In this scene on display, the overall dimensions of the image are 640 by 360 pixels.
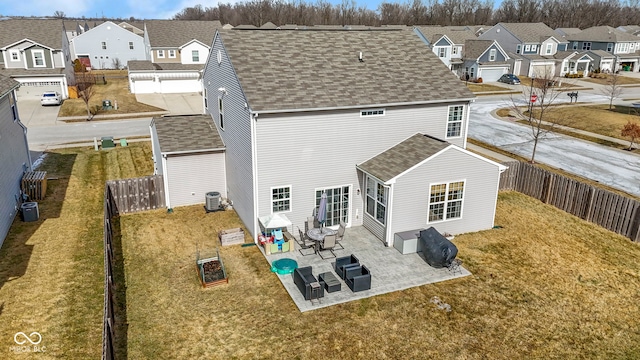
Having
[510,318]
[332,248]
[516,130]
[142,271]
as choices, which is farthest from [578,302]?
[516,130]

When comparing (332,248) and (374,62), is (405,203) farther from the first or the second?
(374,62)

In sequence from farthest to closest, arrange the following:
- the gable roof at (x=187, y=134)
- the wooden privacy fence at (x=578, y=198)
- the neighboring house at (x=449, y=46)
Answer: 1. the neighboring house at (x=449, y=46)
2. the gable roof at (x=187, y=134)
3. the wooden privacy fence at (x=578, y=198)

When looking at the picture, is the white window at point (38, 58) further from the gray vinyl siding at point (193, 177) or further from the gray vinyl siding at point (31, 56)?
the gray vinyl siding at point (193, 177)

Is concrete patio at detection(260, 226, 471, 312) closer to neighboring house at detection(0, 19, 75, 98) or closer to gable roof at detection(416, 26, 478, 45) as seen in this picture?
neighboring house at detection(0, 19, 75, 98)

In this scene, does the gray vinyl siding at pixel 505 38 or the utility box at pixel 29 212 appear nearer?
the utility box at pixel 29 212

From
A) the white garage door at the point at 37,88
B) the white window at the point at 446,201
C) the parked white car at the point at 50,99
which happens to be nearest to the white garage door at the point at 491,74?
the white window at the point at 446,201

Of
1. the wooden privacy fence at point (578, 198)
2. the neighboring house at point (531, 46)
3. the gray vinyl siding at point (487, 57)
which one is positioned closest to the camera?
the wooden privacy fence at point (578, 198)

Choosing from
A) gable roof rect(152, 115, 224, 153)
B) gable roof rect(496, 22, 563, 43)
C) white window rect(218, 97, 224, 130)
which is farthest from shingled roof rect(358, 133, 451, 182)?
gable roof rect(496, 22, 563, 43)
